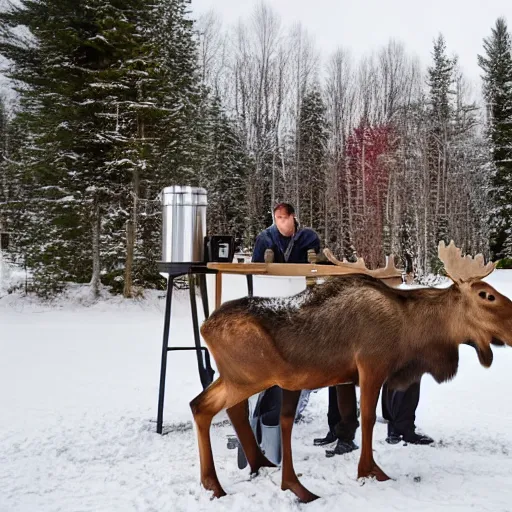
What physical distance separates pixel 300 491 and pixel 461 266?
1637 millimetres

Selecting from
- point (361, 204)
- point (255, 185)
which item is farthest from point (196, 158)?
point (361, 204)

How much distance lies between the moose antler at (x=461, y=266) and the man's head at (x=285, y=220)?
5.88 ft

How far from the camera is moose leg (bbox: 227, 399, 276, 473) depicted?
3.60 meters

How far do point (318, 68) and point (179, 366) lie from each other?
21.1 metres

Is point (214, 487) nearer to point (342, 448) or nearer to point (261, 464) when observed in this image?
point (261, 464)

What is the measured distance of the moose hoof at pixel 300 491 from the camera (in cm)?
331

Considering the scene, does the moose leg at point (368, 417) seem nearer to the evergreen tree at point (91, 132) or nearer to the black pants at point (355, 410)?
the black pants at point (355, 410)

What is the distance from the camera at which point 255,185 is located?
2452cm

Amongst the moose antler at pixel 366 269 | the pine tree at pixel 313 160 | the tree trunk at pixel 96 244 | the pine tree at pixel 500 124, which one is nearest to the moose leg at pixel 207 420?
the moose antler at pixel 366 269

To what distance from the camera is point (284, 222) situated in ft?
16.3

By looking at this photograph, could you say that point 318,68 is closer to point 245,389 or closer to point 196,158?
point 196,158

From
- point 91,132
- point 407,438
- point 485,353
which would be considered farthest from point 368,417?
point 91,132

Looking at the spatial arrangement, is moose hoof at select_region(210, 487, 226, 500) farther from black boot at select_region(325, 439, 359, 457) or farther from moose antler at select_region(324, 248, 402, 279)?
moose antler at select_region(324, 248, 402, 279)

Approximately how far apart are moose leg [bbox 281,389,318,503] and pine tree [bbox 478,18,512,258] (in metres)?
25.6
